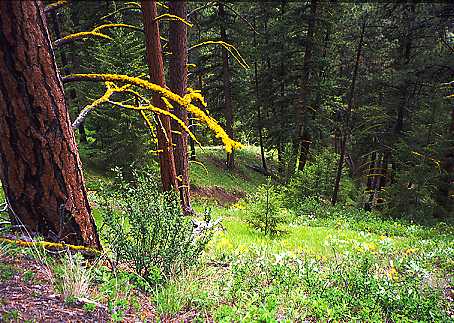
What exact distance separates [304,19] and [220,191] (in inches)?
426

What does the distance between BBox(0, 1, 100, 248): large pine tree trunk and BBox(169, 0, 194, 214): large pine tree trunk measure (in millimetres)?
4521

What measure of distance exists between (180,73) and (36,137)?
5.80 m

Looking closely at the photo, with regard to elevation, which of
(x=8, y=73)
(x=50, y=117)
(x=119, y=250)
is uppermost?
(x=8, y=73)

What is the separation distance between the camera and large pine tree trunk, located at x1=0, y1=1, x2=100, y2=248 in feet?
8.88

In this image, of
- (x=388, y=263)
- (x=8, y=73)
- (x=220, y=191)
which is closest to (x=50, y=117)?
(x=8, y=73)

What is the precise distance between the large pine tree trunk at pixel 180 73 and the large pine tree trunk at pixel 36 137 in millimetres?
4521

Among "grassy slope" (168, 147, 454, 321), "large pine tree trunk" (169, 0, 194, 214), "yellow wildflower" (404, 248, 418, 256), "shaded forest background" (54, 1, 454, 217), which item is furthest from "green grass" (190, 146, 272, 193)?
"yellow wildflower" (404, 248, 418, 256)

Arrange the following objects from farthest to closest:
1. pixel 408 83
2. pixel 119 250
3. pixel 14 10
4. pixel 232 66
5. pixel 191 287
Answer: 1. pixel 232 66
2. pixel 408 83
3. pixel 119 250
4. pixel 191 287
5. pixel 14 10

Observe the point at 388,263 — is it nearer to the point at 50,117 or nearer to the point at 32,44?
the point at 50,117

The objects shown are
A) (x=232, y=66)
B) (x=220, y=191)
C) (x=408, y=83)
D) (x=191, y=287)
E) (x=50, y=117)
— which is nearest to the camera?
(x=50, y=117)

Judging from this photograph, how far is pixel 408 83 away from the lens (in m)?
16.6

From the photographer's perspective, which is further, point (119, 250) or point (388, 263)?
point (388, 263)

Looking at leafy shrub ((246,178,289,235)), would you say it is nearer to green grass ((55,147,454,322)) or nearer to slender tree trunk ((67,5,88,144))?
green grass ((55,147,454,322))

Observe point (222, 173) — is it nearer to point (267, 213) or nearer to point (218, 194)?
point (218, 194)
